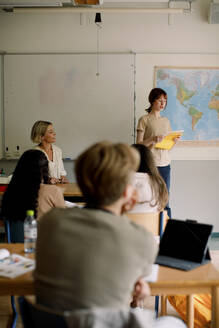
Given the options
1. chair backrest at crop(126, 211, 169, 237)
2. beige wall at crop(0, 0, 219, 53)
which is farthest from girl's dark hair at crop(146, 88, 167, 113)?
chair backrest at crop(126, 211, 169, 237)

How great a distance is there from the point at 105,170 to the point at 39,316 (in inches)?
18.7

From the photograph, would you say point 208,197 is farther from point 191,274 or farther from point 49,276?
point 49,276

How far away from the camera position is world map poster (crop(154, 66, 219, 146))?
5109 millimetres

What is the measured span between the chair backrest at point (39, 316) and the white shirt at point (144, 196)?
4.70 feet

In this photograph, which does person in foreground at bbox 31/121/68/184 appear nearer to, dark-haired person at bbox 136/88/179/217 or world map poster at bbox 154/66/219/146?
dark-haired person at bbox 136/88/179/217

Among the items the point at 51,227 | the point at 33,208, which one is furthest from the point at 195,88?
the point at 51,227

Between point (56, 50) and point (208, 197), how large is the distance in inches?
109

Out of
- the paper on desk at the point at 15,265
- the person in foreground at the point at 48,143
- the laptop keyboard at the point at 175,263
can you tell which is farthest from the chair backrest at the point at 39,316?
the person in foreground at the point at 48,143

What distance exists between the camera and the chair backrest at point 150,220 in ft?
8.39

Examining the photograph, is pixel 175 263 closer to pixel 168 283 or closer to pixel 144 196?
pixel 168 283

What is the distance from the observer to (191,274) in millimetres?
1728

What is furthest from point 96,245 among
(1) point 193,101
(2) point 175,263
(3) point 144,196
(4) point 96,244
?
(1) point 193,101

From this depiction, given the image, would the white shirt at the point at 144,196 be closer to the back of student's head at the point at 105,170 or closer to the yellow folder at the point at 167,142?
the back of student's head at the point at 105,170

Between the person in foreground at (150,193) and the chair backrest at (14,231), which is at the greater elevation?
the person in foreground at (150,193)
